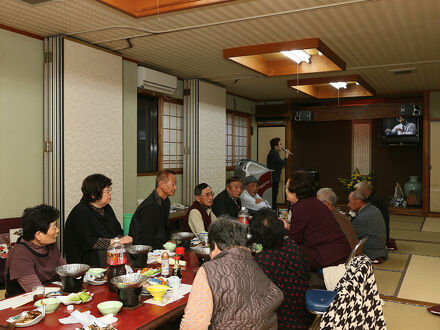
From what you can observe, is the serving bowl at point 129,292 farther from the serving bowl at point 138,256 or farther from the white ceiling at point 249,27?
the white ceiling at point 249,27

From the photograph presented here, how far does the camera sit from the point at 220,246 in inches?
74.7

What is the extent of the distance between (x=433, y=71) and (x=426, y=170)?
9.47 ft

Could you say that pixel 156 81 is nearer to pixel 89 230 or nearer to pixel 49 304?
pixel 89 230

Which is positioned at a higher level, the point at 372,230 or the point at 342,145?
the point at 342,145

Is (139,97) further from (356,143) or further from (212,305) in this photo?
(356,143)

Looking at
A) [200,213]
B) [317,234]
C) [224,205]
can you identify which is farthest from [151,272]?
[224,205]

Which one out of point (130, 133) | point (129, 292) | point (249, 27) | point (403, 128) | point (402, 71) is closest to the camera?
point (129, 292)

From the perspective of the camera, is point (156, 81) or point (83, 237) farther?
point (156, 81)

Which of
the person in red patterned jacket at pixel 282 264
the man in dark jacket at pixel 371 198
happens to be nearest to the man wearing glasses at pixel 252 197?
the man in dark jacket at pixel 371 198

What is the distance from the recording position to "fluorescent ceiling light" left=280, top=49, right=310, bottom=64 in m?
4.89

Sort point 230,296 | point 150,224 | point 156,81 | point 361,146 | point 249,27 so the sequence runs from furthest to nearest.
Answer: point 361,146 < point 156,81 < point 249,27 < point 150,224 < point 230,296

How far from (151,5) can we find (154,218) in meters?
1.86

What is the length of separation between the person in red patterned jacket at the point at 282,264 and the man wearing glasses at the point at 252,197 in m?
3.41

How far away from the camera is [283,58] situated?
18.2 ft
